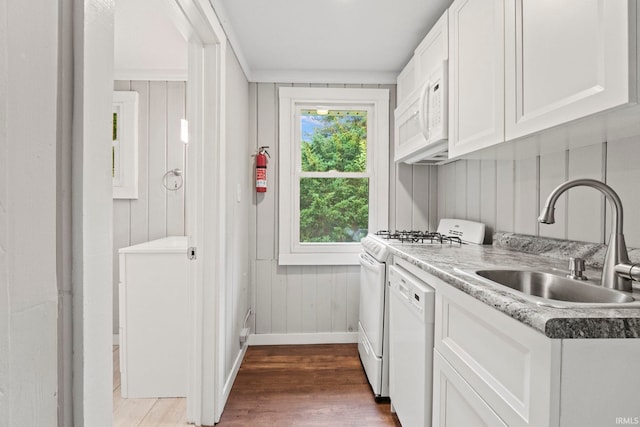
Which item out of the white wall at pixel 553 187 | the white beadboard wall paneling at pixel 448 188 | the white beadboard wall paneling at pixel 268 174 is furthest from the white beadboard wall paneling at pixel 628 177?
the white beadboard wall paneling at pixel 268 174

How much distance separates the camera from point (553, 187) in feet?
5.18

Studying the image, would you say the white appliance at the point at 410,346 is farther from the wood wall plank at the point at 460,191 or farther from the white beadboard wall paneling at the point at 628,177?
the wood wall plank at the point at 460,191

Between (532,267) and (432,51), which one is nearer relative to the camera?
(532,267)

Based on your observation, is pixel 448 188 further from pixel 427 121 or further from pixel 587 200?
pixel 587 200

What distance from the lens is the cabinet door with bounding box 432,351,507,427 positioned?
0.95m

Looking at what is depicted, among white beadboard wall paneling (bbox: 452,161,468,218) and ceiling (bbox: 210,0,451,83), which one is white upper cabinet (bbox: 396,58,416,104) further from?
white beadboard wall paneling (bbox: 452,161,468,218)

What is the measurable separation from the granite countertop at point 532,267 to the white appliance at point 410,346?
12 centimetres

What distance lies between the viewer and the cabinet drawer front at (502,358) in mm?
708

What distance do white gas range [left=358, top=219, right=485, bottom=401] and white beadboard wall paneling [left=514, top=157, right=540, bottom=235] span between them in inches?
11.0

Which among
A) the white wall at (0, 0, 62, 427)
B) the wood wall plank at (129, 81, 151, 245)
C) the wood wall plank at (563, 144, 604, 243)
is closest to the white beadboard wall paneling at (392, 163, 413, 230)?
the wood wall plank at (563, 144, 604, 243)

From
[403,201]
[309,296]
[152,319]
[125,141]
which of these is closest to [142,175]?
[125,141]

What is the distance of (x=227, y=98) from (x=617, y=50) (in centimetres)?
184

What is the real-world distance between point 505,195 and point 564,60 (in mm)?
1050

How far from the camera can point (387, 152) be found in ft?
9.78
